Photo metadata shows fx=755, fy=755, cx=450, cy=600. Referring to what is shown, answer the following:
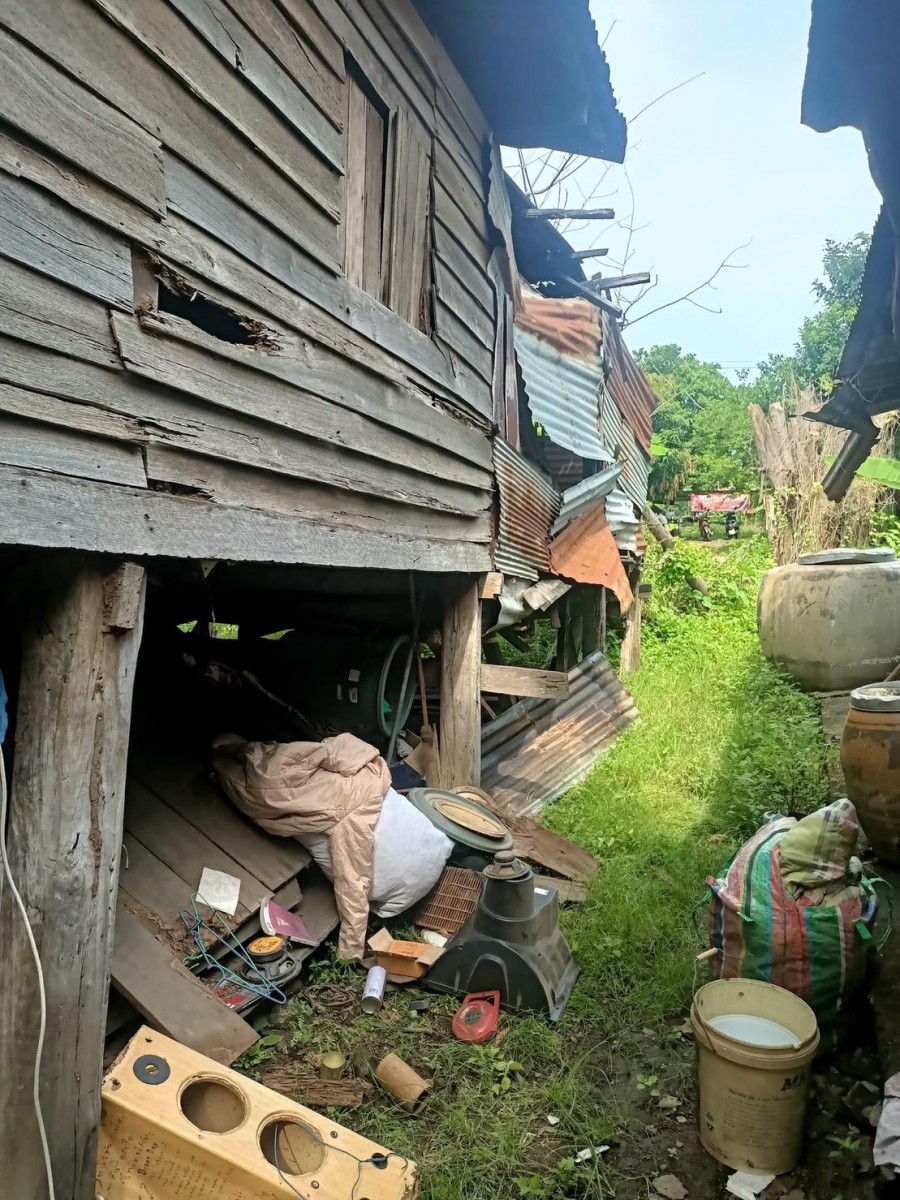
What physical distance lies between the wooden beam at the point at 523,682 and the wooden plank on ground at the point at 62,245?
3907 mm

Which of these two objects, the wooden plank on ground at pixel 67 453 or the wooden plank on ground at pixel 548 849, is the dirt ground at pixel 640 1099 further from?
the wooden plank on ground at pixel 67 453

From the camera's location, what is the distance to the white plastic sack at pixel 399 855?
164 inches

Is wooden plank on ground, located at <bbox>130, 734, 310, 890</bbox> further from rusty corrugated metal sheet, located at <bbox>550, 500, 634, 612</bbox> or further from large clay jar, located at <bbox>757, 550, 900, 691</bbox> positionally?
large clay jar, located at <bbox>757, 550, 900, 691</bbox>

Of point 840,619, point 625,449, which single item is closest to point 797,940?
point 840,619

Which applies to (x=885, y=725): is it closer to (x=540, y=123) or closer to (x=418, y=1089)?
(x=418, y=1089)

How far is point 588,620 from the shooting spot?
33.5 feet

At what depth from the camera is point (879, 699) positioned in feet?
14.7

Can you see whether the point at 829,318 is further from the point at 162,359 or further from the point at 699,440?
the point at 162,359

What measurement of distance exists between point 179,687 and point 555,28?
5031mm

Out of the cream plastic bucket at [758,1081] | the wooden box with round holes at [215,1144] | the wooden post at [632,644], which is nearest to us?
the wooden box with round holes at [215,1144]

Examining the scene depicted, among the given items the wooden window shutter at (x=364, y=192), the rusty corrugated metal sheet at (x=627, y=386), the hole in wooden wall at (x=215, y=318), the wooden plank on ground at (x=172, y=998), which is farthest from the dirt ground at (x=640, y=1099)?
the rusty corrugated metal sheet at (x=627, y=386)

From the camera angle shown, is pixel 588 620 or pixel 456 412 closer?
pixel 456 412

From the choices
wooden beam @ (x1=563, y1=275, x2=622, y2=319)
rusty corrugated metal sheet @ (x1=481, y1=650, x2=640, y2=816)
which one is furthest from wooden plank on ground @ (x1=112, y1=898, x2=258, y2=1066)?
wooden beam @ (x1=563, y1=275, x2=622, y2=319)

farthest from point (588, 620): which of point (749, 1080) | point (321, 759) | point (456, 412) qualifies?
point (749, 1080)
